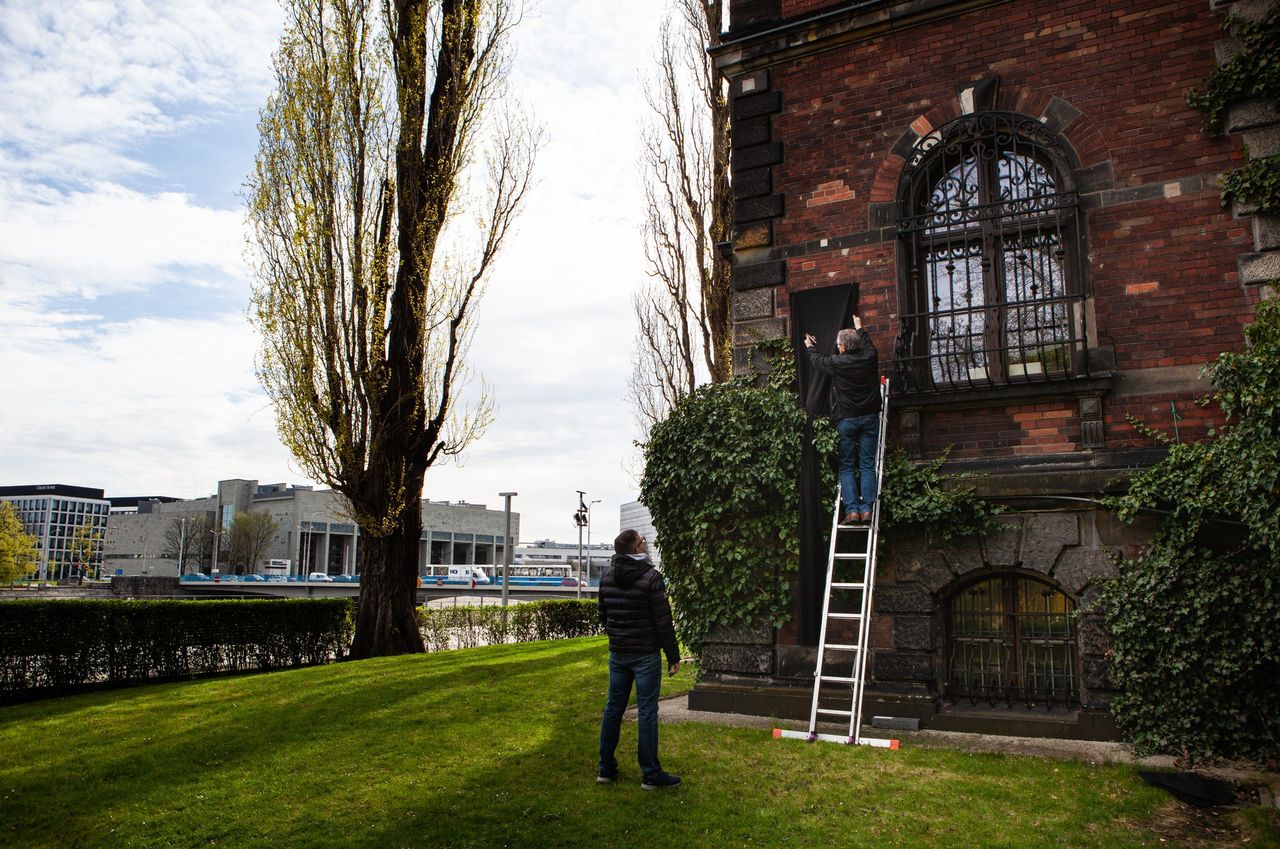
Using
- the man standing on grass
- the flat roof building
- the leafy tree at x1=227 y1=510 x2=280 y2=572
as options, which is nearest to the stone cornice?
the man standing on grass

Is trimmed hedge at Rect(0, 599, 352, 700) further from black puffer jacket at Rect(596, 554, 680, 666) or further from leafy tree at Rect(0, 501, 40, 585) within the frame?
leafy tree at Rect(0, 501, 40, 585)

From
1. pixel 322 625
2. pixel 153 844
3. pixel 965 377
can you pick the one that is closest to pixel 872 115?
pixel 965 377

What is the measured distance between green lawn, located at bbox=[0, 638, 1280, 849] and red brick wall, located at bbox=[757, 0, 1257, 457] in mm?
3400

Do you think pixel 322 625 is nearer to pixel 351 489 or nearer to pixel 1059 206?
pixel 351 489

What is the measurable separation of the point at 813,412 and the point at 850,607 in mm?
1978

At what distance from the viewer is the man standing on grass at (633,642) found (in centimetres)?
645

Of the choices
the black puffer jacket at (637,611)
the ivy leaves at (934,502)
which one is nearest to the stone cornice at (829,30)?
the ivy leaves at (934,502)

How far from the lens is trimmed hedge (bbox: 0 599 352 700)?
12289mm

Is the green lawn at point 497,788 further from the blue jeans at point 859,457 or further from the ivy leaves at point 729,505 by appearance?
the blue jeans at point 859,457

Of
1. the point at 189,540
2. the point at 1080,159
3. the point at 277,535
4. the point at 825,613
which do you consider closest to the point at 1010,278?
the point at 1080,159

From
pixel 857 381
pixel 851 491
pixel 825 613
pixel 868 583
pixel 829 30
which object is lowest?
pixel 825 613

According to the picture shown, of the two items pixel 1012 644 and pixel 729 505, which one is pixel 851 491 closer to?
pixel 729 505

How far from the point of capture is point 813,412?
9023mm

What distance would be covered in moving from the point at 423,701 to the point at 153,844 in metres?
4.02
